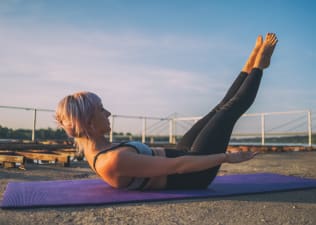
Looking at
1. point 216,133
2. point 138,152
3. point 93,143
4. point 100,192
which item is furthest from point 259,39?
point 100,192

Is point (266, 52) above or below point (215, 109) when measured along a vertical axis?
above

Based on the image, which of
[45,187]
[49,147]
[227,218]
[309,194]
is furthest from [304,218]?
[49,147]

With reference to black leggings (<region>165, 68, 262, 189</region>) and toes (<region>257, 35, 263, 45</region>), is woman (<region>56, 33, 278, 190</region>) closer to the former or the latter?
black leggings (<region>165, 68, 262, 189</region>)

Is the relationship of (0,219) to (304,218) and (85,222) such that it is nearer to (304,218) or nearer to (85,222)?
(85,222)

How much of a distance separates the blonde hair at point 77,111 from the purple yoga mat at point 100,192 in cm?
36

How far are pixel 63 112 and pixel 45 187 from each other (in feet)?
2.06

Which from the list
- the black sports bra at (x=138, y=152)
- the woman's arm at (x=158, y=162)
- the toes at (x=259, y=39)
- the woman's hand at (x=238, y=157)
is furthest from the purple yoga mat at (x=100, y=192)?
the toes at (x=259, y=39)

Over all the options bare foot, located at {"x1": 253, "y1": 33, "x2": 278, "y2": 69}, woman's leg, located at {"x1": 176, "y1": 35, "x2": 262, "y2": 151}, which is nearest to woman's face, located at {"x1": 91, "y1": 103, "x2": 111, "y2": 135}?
woman's leg, located at {"x1": 176, "y1": 35, "x2": 262, "y2": 151}

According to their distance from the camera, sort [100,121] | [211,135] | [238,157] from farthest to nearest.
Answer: [211,135], [100,121], [238,157]

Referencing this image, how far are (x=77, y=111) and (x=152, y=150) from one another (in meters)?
0.46

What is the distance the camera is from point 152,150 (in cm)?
180

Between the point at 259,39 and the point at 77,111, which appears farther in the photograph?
the point at 259,39

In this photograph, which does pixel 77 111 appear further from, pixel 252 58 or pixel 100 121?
pixel 252 58

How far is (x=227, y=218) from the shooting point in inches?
53.5
